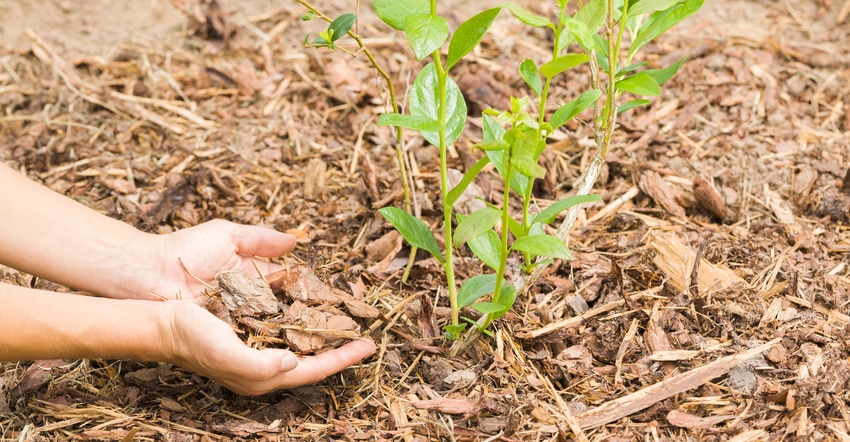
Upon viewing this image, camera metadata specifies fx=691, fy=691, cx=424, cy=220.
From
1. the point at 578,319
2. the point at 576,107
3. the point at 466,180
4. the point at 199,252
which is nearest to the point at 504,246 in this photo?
the point at 466,180

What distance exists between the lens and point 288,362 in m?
1.62

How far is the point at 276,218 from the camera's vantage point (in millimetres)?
2451

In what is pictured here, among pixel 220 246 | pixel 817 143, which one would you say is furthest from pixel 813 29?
pixel 220 246

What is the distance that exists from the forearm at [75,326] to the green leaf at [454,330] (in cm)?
A: 71

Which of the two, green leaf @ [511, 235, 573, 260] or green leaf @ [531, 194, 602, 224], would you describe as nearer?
green leaf @ [511, 235, 573, 260]

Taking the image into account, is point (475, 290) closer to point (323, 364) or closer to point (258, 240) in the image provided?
point (323, 364)

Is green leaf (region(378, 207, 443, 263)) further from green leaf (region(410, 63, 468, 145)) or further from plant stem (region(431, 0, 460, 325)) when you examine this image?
green leaf (region(410, 63, 468, 145))

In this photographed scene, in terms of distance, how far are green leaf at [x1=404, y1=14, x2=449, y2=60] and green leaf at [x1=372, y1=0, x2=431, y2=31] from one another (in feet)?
0.32

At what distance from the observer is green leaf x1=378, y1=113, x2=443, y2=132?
4.80 feet

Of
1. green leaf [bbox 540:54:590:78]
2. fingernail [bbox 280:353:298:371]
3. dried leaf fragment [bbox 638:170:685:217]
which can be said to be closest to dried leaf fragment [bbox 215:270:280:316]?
fingernail [bbox 280:353:298:371]

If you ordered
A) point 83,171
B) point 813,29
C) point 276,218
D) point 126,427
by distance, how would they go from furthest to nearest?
point 813,29 → point 83,171 → point 276,218 → point 126,427

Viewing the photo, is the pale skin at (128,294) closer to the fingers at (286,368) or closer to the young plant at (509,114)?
the fingers at (286,368)

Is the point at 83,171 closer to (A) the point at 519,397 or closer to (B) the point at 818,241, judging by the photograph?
(A) the point at 519,397

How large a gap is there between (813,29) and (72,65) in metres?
3.49
